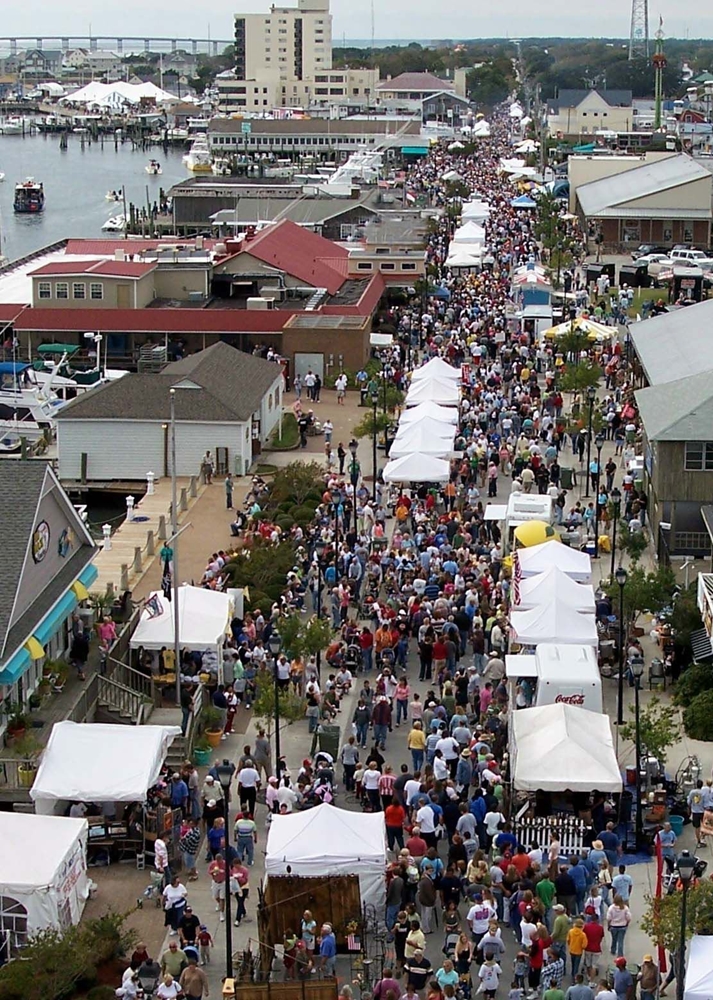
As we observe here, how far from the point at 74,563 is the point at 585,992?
1119 centimetres

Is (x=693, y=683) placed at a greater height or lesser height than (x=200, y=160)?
lesser

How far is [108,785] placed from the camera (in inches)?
805

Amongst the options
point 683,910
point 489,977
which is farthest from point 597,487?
point 683,910

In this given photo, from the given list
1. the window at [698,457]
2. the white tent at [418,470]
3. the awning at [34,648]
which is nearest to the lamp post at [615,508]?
the window at [698,457]

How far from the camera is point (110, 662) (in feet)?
80.0

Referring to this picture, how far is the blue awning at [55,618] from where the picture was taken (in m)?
23.0

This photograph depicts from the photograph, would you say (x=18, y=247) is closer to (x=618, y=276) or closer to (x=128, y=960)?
(x=618, y=276)

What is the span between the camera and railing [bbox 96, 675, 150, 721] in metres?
23.9

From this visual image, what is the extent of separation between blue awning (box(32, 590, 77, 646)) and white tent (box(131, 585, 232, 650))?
114cm

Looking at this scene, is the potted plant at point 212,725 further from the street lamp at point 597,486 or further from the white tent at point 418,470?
the white tent at point 418,470

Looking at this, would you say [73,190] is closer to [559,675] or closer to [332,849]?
[559,675]

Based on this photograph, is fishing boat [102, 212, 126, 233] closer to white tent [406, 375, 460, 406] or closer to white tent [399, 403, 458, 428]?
white tent [406, 375, 460, 406]

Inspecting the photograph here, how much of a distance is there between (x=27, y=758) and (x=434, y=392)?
21.5 meters

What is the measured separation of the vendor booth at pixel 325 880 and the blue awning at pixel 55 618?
5.51 metres
